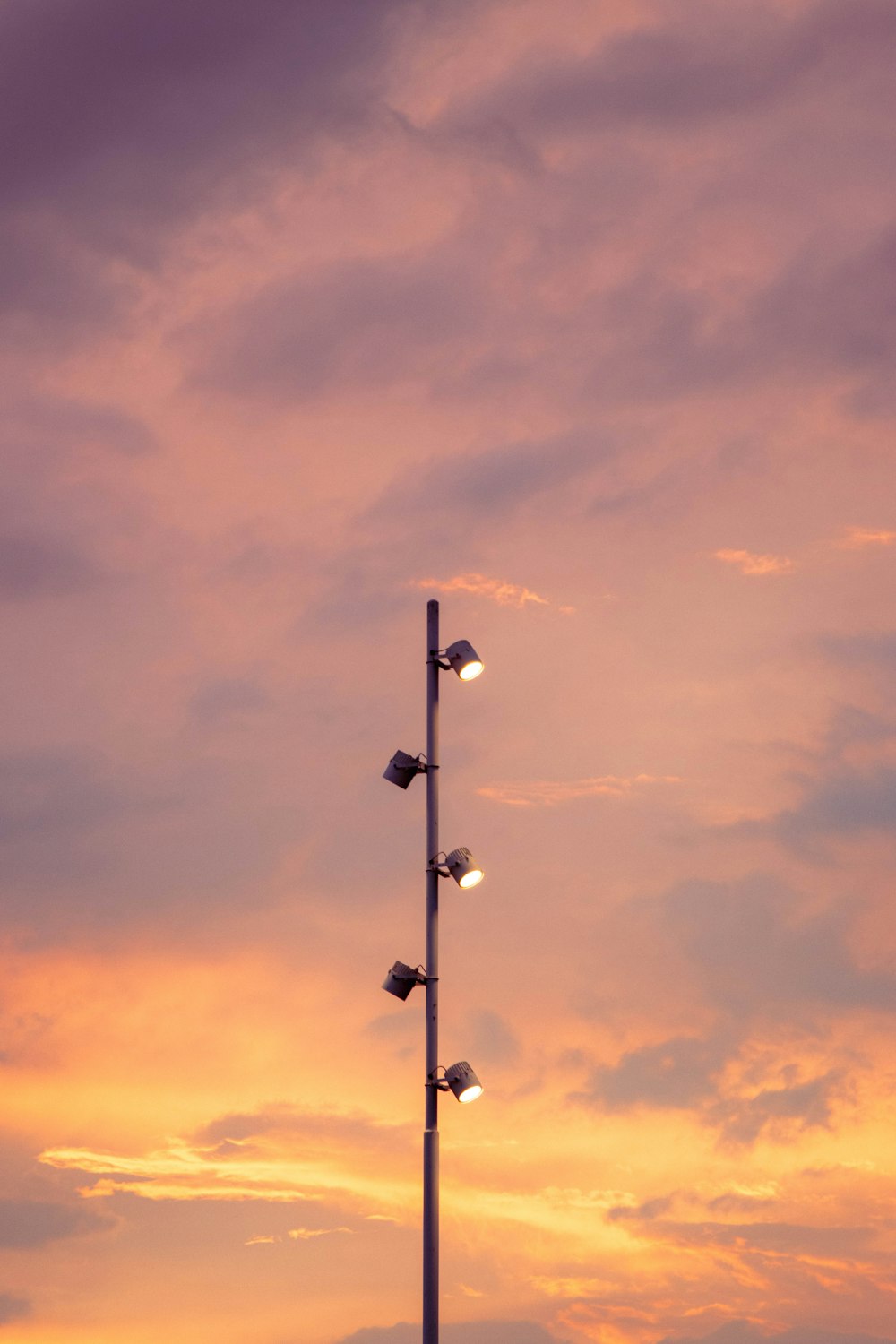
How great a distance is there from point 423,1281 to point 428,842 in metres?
5.35

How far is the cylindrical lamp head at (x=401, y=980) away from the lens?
2675 centimetres

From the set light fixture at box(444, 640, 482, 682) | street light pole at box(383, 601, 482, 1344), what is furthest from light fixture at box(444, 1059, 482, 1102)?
light fixture at box(444, 640, 482, 682)

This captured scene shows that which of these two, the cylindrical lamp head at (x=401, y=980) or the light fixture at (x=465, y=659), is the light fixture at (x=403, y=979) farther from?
the light fixture at (x=465, y=659)

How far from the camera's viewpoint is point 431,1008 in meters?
26.6

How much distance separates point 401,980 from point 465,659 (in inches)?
163

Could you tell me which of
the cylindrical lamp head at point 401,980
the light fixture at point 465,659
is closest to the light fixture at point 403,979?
the cylindrical lamp head at point 401,980

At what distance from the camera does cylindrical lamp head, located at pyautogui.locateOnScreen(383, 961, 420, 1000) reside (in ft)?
87.8

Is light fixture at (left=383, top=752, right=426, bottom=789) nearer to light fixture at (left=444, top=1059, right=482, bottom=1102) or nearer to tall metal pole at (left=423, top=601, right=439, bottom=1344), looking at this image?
tall metal pole at (left=423, top=601, right=439, bottom=1344)

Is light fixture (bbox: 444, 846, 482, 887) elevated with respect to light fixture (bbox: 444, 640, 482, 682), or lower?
lower

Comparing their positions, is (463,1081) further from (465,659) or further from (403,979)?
(465,659)

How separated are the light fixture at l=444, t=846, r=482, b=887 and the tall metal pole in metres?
0.38

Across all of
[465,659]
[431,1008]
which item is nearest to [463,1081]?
[431,1008]

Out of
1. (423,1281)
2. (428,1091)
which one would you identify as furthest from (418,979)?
(423,1281)

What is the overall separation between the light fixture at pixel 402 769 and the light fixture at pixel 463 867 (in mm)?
1372
